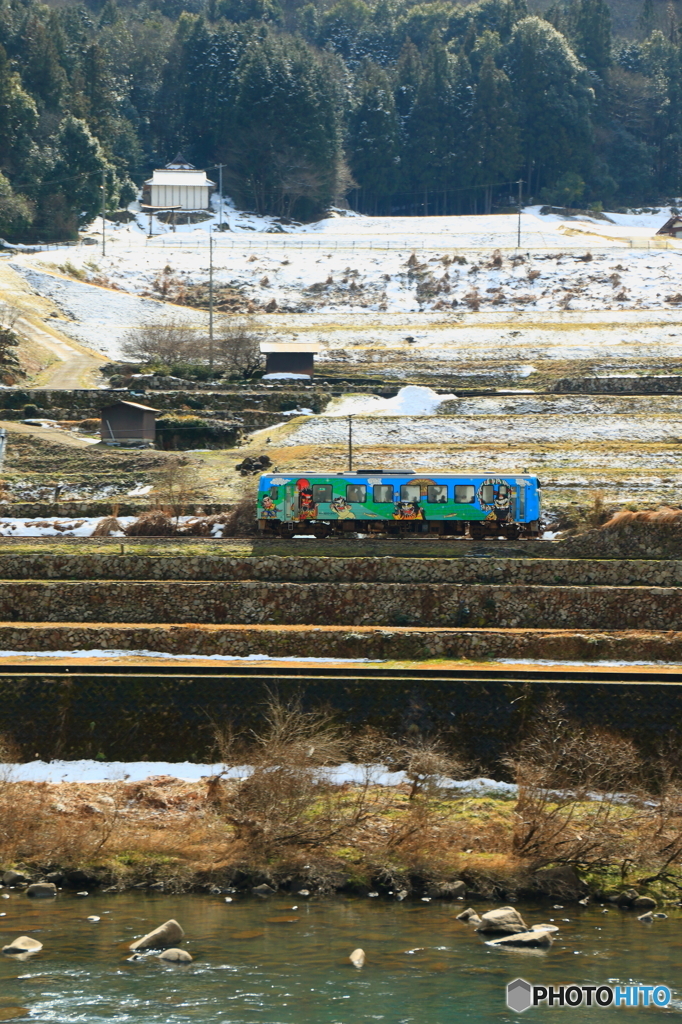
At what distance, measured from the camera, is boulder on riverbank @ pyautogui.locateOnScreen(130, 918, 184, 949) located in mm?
24656

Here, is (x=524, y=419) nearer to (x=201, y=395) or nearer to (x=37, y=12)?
(x=201, y=395)

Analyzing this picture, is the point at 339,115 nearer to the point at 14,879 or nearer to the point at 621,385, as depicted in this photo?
the point at 621,385

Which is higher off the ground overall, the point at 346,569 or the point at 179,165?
the point at 179,165

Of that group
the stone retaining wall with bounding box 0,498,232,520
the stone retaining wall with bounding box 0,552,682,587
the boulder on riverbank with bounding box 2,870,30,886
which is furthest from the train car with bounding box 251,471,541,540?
the boulder on riverbank with bounding box 2,870,30,886

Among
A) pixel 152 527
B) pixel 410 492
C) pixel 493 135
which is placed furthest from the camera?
pixel 493 135

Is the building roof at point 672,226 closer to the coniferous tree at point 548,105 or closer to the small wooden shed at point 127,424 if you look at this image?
the coniferous tree at point 548,105

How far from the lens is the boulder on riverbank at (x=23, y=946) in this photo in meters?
24.2

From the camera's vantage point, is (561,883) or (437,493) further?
(437,493)

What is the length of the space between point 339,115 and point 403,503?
116690mm

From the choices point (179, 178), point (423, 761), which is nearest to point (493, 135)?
point (179, 178)

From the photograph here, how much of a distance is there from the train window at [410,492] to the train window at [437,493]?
0.34 meters

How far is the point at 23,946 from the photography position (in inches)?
957

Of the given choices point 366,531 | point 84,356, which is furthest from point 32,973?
point 84,356

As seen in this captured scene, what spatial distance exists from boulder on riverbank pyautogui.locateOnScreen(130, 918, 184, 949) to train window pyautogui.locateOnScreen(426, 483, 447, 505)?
26.7m
